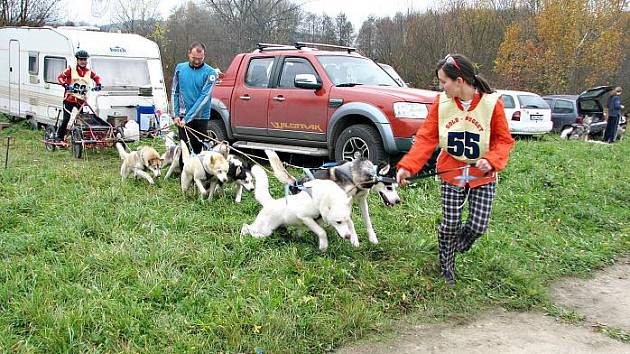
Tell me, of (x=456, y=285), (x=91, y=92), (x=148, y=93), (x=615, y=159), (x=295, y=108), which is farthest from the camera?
(x=148, y=93)

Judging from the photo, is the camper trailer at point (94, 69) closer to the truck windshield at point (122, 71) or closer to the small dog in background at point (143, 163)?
the truck windshield at point (122, 71)

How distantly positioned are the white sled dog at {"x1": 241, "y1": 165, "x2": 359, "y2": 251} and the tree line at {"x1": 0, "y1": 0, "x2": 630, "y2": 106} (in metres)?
19.7

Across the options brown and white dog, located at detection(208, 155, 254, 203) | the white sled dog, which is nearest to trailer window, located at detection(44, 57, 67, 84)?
brown and white dog, located at detection(208, 155, 254, 203)

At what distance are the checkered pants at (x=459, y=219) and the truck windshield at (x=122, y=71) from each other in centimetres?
1045

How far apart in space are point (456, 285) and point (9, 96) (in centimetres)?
1517

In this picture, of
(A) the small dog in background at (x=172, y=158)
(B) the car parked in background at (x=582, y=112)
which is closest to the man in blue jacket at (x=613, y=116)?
(B) the car parked in background at (x=582, y=112)

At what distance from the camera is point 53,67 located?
13367 mm

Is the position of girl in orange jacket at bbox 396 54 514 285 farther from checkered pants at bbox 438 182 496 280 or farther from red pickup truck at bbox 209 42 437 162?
red pickup truck at bbox 209 42 437 162

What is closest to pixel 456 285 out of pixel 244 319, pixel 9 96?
pixel 244 319

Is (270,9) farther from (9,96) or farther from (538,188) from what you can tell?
(538,188)

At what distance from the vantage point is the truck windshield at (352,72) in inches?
326

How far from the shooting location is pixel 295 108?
839 cm

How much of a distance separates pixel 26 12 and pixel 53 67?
35.7 ft

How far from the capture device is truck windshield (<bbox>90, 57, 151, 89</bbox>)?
12.7 meters
